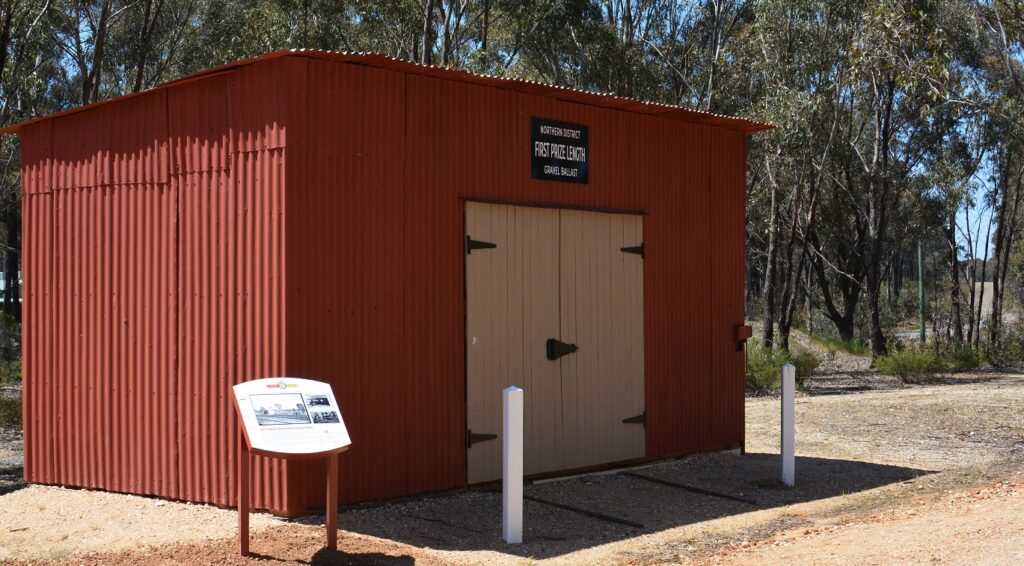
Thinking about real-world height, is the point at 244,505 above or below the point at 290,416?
below

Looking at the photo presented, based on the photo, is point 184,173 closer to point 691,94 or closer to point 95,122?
point 95,122

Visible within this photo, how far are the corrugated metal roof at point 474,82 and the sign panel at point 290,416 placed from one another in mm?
2381

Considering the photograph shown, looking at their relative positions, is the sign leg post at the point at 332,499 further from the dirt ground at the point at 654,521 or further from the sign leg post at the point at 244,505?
the sign leg post at the point at 244,505

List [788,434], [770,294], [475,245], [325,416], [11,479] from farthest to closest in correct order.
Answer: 1. [770,294]
2. [11,479]
3. [788,434]
4. [475,245]
5. [325,416]

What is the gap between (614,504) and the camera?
8.92 meters

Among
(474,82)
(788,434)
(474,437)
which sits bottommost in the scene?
(788,434)

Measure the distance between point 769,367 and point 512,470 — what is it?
14853 mm

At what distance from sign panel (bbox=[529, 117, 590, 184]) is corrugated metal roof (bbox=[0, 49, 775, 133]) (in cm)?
29

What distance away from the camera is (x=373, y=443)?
27.0 feet

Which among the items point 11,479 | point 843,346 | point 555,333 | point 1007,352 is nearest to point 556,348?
point 555,333

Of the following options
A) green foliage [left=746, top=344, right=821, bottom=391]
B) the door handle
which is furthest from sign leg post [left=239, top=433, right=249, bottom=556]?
green foliage [left=746, top=344, right=821, bottom=391]

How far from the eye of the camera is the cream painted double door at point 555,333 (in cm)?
910

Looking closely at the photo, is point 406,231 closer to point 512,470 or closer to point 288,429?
point 512,470

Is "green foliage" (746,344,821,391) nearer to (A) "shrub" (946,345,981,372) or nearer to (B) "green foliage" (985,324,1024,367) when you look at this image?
(A) "shrub" (946,345,981,372)
